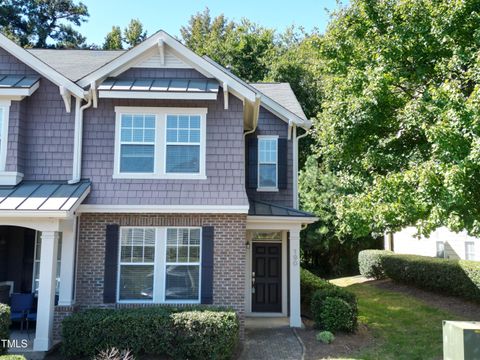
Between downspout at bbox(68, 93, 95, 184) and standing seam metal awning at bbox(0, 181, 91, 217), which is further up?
downspout at bbox(68, 93, 95, 184)

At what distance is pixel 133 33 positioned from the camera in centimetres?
3978

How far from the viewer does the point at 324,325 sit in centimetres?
1098

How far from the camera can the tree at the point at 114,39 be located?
38594 millimetres

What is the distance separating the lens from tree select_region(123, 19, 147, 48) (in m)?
39.8

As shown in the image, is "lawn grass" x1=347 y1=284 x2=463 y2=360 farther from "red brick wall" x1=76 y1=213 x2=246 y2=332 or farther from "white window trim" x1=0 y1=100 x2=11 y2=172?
"white window trim" x1=0 y1=100 x2=11 y2=172

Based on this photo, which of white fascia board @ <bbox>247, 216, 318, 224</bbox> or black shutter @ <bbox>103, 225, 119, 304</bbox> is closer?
black shutter @ <bbox>103, 225, 119, 304</bbox>

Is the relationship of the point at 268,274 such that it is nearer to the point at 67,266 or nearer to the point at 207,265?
the point at 207,265

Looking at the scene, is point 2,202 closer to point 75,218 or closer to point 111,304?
point 75,218

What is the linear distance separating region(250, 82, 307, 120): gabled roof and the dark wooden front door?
15.5 ft

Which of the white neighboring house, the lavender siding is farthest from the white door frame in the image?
the white neighboring house

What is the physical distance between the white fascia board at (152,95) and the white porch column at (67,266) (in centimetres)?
321

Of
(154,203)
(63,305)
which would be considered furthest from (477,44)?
(63,305)

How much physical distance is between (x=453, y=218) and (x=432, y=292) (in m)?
10.1

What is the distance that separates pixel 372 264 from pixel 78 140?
1522cm
